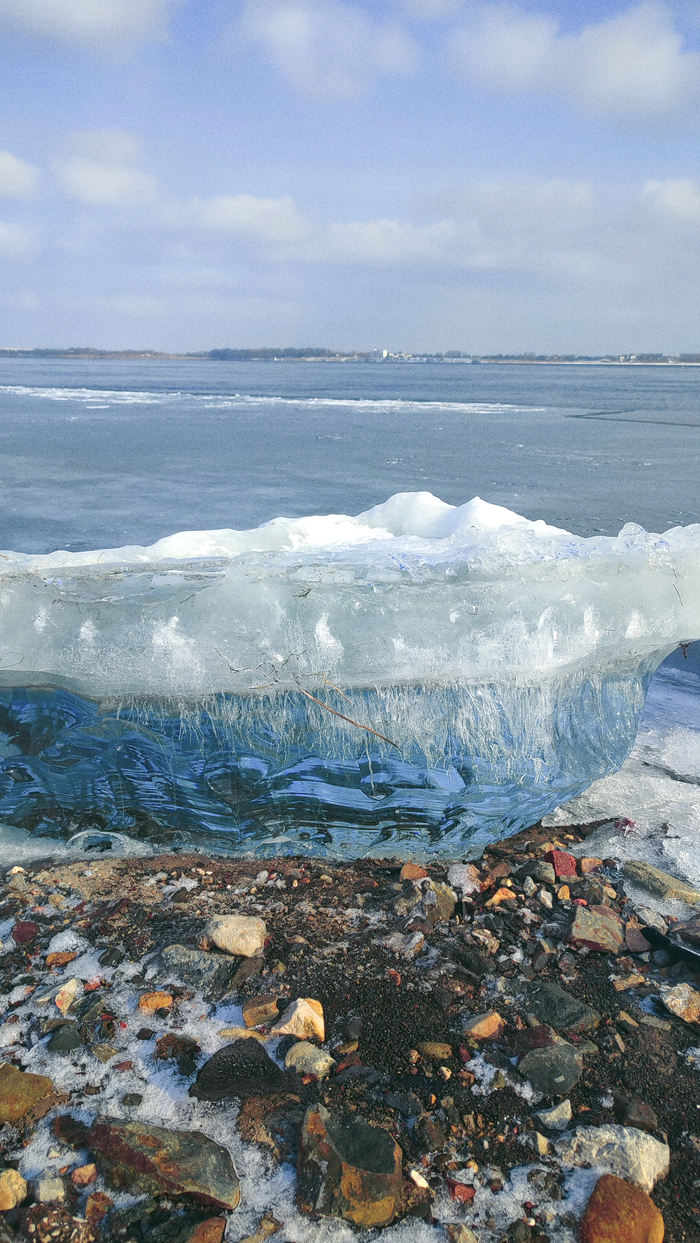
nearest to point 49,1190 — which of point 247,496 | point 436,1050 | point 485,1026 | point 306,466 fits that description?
point 436,1050

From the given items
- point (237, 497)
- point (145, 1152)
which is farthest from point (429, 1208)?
point (237, 497)

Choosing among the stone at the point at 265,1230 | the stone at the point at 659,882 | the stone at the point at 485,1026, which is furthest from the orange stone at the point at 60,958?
the stone at the point at 659,882

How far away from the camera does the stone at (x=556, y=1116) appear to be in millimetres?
1689

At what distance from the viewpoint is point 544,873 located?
260cm

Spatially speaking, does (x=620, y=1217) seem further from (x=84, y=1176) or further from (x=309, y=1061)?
(x=84, y=1176)

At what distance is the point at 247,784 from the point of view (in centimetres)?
277

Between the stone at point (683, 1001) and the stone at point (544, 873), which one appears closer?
the stone at point (683, 1001)

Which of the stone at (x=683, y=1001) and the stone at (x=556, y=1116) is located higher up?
the stone at (x=556, y=1116)

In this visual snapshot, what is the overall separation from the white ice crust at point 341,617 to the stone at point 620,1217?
1513 millimetres

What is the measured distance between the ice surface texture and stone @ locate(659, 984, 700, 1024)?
2.80ft

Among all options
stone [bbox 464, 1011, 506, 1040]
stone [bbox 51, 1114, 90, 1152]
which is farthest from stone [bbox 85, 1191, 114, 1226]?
stone [bbox 464, 1011, 506, 1040]

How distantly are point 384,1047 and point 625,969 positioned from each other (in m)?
0.78

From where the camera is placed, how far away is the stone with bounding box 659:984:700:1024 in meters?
2.01

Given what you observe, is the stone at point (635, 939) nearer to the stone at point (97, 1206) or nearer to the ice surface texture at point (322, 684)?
the ice surface texture at point (322, 684)
